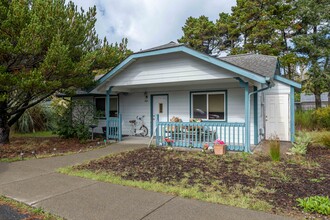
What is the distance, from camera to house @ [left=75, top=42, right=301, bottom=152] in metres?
8.32

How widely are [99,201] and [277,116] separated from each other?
9.38m

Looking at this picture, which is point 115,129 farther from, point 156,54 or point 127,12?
point 127,12

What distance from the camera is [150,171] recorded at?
5805mm

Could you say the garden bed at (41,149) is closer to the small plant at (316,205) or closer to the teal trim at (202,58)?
the teal trim at (202,58)

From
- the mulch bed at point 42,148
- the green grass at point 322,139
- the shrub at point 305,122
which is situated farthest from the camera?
the shrub at point 305,122

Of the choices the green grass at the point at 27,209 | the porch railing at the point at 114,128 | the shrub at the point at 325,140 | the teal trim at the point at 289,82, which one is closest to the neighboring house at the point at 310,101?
the teal trim at the point at 289,82

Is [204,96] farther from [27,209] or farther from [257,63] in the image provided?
[27,209]

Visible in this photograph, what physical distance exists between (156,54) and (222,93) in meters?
3.48

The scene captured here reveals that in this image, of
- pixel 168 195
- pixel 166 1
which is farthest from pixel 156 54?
pixel 166 1

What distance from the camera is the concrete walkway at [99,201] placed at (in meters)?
3.36

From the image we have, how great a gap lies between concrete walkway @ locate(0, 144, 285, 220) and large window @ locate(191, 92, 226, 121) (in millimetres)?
6640

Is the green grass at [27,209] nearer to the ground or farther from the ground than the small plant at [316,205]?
nearer to the ground

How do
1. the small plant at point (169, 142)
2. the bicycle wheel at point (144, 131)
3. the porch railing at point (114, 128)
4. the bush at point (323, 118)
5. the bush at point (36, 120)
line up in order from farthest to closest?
the bush at point (36, 120) < the bush at point (323, 118) < the bicycle wheel at point (144, 131) < the porch railing at point (114, 128) < the small plant at point (169, 142)

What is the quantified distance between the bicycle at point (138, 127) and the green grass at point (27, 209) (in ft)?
28.0
